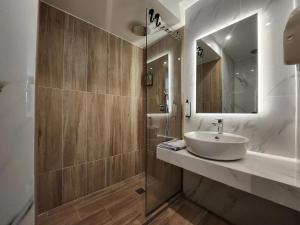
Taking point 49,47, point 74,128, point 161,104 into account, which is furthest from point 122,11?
point 74,128

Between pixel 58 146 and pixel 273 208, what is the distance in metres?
2.21

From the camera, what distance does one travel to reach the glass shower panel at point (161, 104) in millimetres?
1615

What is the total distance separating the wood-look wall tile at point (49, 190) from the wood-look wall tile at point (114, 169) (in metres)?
0.61

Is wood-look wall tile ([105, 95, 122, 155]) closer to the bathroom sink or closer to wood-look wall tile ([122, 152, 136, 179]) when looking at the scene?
wood-look wall tile ([122, 152, 136, 179])

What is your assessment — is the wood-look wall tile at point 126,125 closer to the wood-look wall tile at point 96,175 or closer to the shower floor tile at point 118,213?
the wood-look wall tile at point 96,175

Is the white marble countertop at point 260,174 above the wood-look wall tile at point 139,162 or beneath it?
above

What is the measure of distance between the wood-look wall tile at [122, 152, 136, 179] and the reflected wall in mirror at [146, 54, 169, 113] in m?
1.05

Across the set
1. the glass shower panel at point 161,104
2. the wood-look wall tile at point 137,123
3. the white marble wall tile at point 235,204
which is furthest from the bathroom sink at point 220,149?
the wood-look wall tile at point 137,123

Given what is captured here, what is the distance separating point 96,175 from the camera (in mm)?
1900

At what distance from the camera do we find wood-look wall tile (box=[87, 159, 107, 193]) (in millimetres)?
1840

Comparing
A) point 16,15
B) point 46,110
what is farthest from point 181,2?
point 46,110

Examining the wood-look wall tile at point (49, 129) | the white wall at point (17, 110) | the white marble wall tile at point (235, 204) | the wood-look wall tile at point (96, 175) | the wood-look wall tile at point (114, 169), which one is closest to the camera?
the white wall at point (17, 110)

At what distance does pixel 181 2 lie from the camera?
1.80m

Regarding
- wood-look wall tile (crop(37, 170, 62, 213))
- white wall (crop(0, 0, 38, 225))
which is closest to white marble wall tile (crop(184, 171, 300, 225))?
white wall (crop(0, 0, 38, 225))
